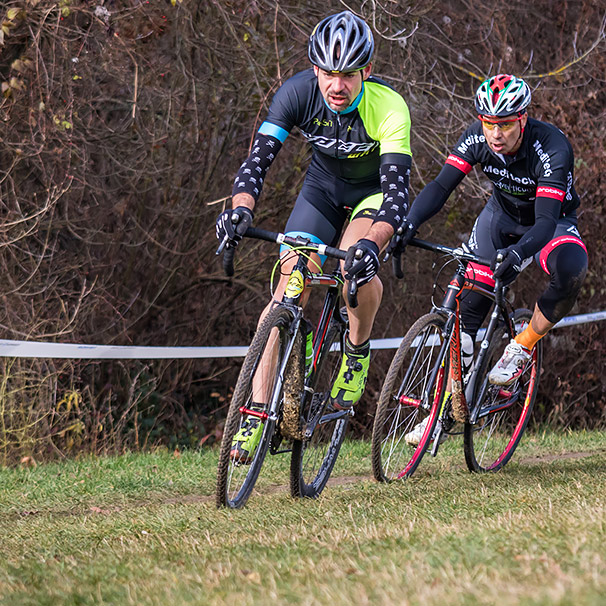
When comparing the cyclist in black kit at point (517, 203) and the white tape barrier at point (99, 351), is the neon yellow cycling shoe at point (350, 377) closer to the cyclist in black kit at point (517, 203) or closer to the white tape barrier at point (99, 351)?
the cyclist in black kit at point (517, 203)

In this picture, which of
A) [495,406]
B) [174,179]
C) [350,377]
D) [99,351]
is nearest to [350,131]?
[350,377]

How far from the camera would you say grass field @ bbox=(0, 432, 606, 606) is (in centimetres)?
298

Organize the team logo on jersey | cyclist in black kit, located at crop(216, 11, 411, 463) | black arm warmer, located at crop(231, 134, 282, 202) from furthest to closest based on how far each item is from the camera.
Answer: the team logo on jersey < black arm warmer, located at crop(231, 134, 282, 202) < cyclist in black kit, located at crop(216, 11, 411, 463)

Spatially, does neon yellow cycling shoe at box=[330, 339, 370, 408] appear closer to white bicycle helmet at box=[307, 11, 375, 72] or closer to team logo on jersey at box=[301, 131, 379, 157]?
team logo on jersey at box=[301, 131, 379, 157]

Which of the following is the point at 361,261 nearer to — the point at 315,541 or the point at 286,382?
the point at 286,382

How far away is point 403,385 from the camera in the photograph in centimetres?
629

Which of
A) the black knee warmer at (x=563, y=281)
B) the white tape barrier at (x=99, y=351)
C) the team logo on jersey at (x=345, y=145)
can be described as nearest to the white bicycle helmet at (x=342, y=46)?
the team logo on jersey at (x=345, y=145)

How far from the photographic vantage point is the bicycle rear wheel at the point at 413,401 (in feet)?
20.2

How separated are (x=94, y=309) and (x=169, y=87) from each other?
2524 millimetres

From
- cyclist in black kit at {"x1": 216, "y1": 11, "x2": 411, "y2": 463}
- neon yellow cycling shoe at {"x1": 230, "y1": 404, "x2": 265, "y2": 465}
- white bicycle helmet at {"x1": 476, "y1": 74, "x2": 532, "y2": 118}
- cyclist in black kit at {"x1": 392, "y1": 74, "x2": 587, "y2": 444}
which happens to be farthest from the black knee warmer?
neon yellow cycling shoe at {"x1": 230, "y1": 404, "x2": 265, "y2": 465}

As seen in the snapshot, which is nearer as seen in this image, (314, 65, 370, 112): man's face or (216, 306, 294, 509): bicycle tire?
(216, 306, 294, 509): bicycle tire

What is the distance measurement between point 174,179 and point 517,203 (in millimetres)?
5228

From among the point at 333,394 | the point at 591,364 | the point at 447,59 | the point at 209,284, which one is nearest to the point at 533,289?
the point at 591,364

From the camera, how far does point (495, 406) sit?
6.96 meters
